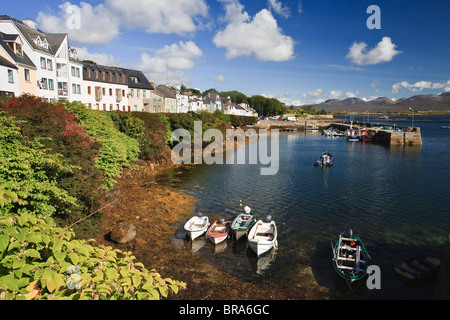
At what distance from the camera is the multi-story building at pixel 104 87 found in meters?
61.3

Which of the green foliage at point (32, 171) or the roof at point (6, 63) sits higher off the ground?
the roof at point (6, 63)

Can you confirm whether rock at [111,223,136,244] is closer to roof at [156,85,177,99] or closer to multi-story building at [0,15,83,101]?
multi-story building at [0,15,83,101]

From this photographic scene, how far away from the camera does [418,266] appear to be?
17.4 metres

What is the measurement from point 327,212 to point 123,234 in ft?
64.0

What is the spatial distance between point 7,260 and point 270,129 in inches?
5600

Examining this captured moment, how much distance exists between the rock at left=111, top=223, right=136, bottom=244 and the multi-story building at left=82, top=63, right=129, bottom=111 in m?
45.6

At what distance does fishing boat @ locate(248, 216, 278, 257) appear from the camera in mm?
20344

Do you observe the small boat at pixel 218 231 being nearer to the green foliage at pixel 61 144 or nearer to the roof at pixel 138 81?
the green foliage at pixel 61 144

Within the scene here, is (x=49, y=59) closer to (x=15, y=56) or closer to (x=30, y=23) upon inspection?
(x=30, y=23)

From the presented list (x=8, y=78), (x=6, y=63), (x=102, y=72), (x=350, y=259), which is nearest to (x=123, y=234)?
(x=350, y=259)

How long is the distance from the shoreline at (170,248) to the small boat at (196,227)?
1.51 meters

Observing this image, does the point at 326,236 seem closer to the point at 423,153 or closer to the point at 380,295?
the point at 380,295

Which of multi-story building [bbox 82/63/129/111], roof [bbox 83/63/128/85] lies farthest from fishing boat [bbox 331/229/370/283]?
roof [bbox 83/63/128/85]

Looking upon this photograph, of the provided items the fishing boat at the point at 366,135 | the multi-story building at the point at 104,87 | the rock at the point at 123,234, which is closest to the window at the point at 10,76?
the multi-story building at the point at 104,87
